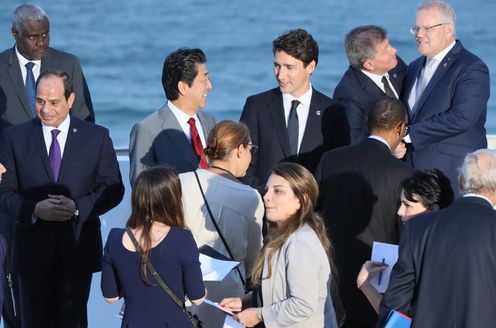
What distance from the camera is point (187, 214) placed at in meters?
4.43

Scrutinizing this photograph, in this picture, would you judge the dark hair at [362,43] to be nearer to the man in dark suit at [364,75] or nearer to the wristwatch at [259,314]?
the man in dark suit at [364,75]

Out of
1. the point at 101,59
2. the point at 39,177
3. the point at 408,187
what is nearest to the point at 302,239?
the point at 408,187

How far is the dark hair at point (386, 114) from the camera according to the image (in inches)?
186

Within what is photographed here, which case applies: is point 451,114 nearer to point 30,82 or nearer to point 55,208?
point 55,208

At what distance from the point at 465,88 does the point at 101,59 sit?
22.6 metres

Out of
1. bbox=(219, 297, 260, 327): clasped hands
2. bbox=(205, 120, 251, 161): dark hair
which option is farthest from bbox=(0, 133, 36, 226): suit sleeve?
bbox=(219, 297, 260, 327): clasped hands

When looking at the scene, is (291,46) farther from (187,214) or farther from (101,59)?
(101,59)

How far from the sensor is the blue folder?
3.58 meters

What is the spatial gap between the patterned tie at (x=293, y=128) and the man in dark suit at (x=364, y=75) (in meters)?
0.32

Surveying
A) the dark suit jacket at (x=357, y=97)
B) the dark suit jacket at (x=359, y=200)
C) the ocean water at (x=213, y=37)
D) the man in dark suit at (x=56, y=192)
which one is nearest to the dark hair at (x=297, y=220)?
the dark suit jacket at (x=359, y=200)

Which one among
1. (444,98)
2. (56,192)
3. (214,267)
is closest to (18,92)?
(56,192)

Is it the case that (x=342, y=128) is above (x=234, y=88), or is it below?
above

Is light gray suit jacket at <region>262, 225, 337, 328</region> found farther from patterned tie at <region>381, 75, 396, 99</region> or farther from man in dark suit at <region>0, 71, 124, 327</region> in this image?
patterned tie at <region>381, 75, 396, 99</region>

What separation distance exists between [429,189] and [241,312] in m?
0.85
